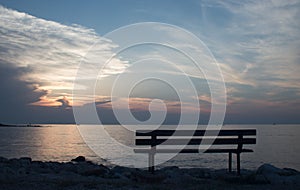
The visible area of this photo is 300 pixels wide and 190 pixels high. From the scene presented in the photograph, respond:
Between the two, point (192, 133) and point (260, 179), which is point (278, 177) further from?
point (192, 133)

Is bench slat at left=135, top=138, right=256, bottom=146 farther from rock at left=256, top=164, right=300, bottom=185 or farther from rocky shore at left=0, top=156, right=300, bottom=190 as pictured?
rock at left=256, top=164, right=300, bottom=185

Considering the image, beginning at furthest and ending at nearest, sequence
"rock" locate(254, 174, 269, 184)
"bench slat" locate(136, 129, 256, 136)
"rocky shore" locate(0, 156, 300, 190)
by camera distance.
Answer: "bench slat" locate(136, 129, 256, 136) < "rock" locate(254, 174, 269, 184) < "rocky shore" locate(0, 156, 300, 190)

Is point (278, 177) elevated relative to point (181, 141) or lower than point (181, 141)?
lower

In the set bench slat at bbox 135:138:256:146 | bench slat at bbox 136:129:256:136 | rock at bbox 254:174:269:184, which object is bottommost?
rock at bbox 254:174:269:184

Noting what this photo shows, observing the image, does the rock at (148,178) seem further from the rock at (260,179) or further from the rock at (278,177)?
the rock at (278,177)

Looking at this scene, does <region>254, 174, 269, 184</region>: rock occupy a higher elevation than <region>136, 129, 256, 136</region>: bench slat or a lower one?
lower

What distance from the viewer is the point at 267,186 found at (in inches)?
365

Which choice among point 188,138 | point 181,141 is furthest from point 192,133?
point 181,141

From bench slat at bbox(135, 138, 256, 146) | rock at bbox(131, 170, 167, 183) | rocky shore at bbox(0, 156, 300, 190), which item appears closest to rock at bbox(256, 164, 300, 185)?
rocky shore at bbox(0, 156, 300, 190)

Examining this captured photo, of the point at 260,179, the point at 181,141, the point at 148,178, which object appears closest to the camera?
the point at 148,178

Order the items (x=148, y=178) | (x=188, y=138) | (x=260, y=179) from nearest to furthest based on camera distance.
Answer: (x=148, y=178) < (x=260, y=179) < (x=188, y=138)

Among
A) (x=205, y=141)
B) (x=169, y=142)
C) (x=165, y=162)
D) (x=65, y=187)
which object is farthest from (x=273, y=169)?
(x=165, y=162)

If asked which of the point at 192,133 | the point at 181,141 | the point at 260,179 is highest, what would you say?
the point at 192,133

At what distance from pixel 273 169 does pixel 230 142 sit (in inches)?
71.9
